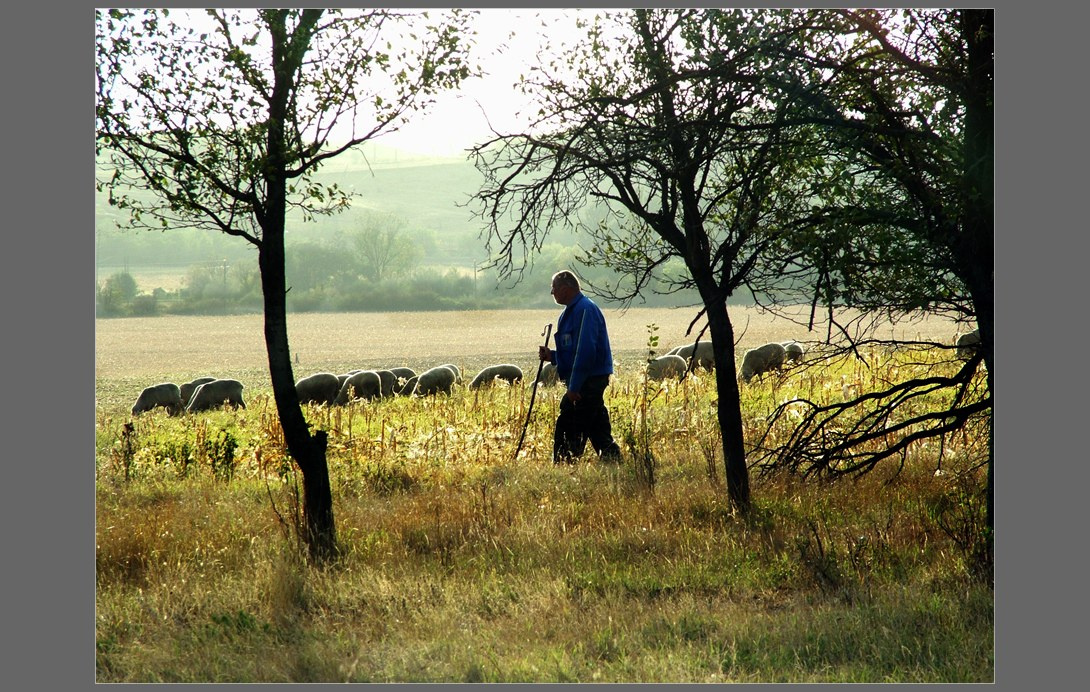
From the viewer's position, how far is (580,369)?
861 cm

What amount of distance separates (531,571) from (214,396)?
1163cm

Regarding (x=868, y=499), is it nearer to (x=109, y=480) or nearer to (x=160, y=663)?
(x=160, y=663)

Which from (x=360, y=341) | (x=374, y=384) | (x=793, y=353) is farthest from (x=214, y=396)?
(x=360, y=341)

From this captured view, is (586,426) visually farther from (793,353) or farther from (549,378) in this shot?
(549,378)

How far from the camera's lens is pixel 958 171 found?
4.99 m

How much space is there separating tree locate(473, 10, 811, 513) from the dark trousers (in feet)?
5.60

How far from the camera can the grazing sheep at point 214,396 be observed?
50.8 feet

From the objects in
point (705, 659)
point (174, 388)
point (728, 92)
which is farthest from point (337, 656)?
point (174, 388)

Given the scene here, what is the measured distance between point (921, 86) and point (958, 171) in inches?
29.3

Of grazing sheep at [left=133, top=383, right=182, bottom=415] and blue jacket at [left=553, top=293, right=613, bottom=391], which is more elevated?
blue jacket at [left=553, top=293, right=613, bottom=391]

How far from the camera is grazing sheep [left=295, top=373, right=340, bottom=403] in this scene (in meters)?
16.2

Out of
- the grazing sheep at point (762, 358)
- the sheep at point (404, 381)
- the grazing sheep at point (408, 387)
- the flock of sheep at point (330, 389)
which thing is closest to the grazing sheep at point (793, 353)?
the grazing sheep at point (762, 358)

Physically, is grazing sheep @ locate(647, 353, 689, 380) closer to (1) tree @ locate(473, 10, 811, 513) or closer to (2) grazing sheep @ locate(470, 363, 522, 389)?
(2) grazing sheep @ locate(470, 363, 522, 389)

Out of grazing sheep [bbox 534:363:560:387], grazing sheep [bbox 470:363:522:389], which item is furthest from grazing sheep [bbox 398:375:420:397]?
grazing sheep [bbox 534:363:560:387]
